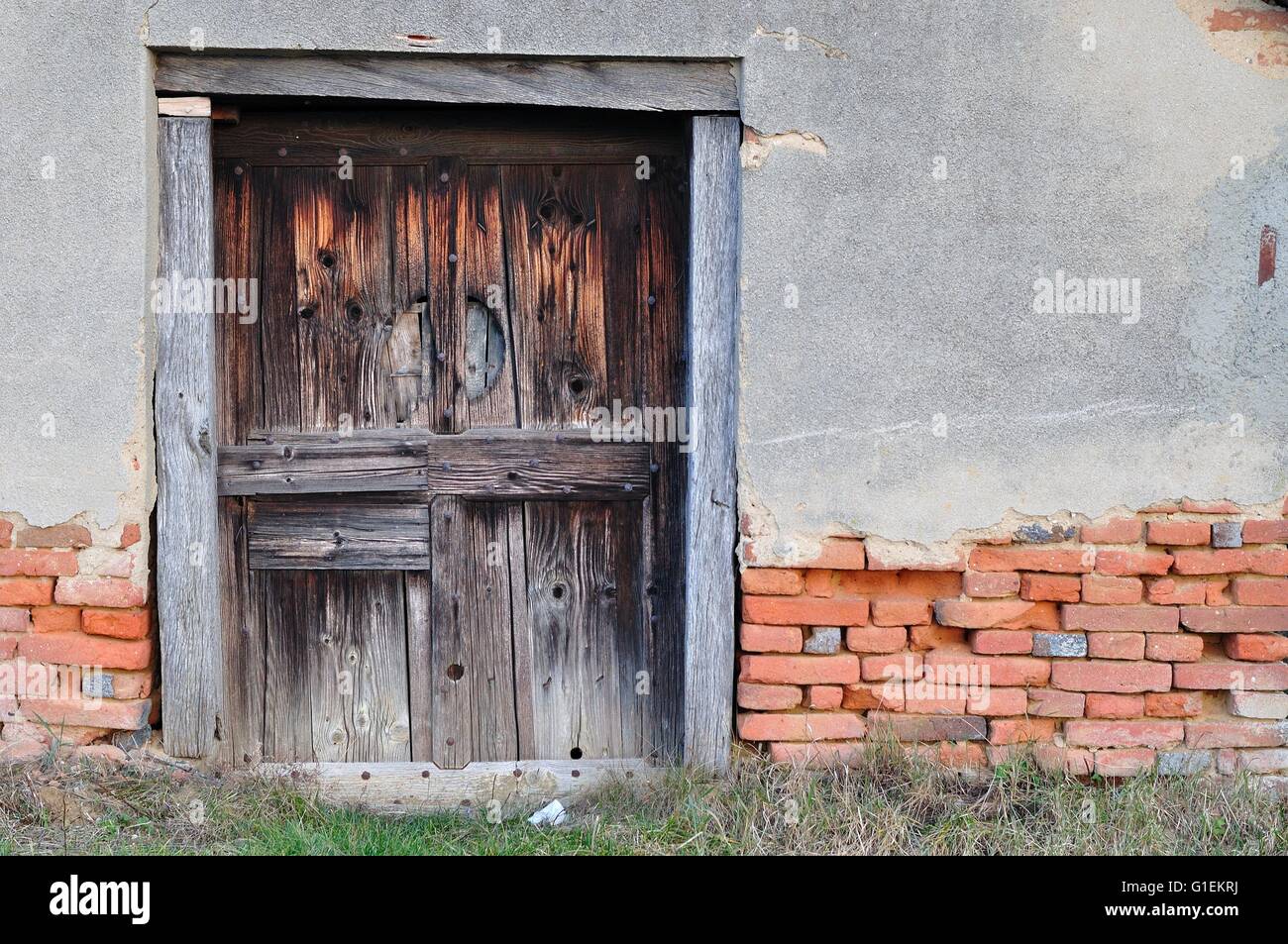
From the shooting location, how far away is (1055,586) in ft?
9.62

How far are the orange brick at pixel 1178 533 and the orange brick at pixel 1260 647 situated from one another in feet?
1.03

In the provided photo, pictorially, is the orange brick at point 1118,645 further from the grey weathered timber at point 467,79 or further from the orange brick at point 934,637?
the grey weathered timber at point 467,79

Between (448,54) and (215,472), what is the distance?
1.38m

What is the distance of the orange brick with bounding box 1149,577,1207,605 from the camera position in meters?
2.93

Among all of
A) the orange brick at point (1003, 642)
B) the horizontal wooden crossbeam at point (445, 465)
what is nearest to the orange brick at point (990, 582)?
the orange brick at point (1003, 642)

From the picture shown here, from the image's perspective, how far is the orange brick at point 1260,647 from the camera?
9.62 ft

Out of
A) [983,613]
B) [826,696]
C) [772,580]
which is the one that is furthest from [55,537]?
[983,613]

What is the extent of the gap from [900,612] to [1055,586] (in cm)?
45

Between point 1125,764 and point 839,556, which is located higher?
point 839,556

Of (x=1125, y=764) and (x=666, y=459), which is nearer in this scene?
(x=1125, y=764)

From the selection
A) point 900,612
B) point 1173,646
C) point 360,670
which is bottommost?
point 360,670

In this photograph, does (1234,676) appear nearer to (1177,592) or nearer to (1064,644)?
(1177,592)

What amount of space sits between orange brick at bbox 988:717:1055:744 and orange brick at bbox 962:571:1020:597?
0.38 m

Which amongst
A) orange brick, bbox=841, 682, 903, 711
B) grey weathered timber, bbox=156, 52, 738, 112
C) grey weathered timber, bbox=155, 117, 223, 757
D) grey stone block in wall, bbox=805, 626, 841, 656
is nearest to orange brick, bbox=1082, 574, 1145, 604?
orange brick, bbox=841, 682, 903, 711
